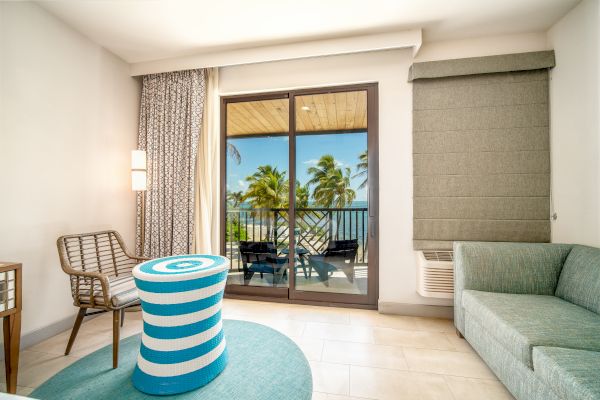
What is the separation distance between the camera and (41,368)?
185 cm

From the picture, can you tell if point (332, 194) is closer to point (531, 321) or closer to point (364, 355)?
point (364, 355)

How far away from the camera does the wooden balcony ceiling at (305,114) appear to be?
297cm

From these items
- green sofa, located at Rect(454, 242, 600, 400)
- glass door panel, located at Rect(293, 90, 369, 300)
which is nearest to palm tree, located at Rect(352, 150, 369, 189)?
glass door panel, located at Rect(293, 90, 369, 300)

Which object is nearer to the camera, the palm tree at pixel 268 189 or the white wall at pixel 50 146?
the white wall at pixel 50 146

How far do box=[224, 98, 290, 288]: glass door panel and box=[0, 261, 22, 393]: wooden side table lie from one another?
182 centimetres

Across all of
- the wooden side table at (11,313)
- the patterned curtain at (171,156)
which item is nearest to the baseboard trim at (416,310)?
the patterned curtain at (171,156)

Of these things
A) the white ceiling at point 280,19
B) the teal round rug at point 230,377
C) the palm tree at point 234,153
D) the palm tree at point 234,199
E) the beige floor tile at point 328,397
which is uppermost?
the white ceiling at point 280,19

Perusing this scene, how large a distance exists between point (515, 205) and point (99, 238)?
402cm

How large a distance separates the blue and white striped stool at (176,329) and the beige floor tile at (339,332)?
38.9 inches

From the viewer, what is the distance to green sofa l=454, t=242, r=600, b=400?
120 cm

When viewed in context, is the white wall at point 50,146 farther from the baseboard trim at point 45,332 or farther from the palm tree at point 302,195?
the palm tree at point 302,195

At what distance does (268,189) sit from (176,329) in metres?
1.91

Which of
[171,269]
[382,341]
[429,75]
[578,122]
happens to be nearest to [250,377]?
[171,269]

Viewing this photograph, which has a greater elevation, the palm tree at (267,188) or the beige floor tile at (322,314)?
the palm tree at (267,188)
